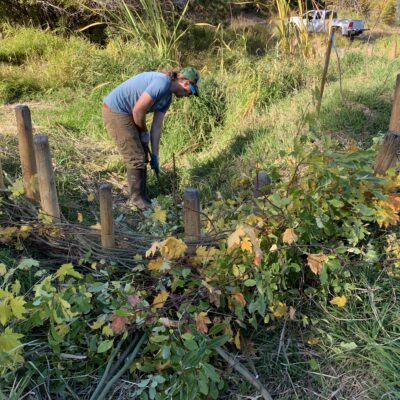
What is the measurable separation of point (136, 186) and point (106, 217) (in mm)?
1836

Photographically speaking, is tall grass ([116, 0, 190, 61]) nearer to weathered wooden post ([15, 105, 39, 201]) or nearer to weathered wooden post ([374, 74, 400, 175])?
weathered wooden post ([15, 105, 39, 201])

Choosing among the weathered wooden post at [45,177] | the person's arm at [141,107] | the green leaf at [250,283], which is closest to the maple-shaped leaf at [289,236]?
the green leaf at [250,283]

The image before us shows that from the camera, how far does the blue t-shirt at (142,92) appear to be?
3369 millimetres

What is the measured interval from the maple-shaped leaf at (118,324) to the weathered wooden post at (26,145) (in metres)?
1.08

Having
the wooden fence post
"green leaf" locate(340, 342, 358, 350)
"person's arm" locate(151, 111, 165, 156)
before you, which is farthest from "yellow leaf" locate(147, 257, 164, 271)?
"person's arm" locate(151, 111, 165, 156)

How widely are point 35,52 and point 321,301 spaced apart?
25.3ft

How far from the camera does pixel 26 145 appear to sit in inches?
97.0

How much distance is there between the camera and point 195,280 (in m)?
1.83

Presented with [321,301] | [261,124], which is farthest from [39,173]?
[261,124]

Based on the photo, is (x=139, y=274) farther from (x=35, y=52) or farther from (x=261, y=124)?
(x=35, y=52)

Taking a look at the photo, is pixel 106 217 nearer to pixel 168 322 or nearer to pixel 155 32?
pixel 168 322

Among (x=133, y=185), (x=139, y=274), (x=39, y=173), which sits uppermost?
(x=39, y=173)

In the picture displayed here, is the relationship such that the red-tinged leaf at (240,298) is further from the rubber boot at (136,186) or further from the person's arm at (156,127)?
the person's arm at (156,127)

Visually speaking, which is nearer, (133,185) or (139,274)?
(139,274)
